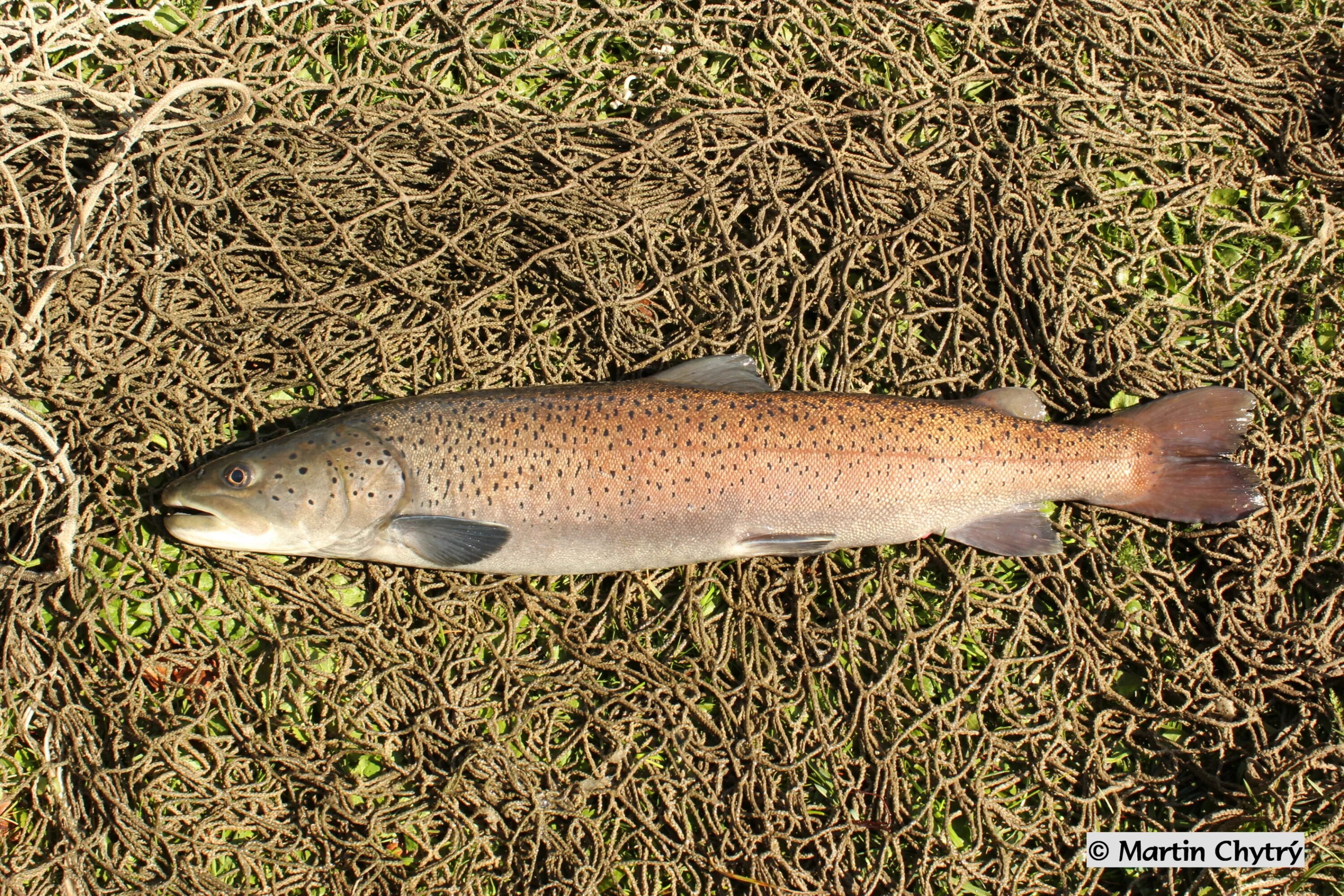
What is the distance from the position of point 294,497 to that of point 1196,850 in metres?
3.86

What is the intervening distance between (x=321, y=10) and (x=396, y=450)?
6.78ft

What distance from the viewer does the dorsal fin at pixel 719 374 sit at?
3143mm

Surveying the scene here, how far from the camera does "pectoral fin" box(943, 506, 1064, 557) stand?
10.3 ft

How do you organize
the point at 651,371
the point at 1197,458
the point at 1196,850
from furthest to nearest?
the point at 651,371, the point at 1197,458, the point at 1196,850

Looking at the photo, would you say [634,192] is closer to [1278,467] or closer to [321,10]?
[321,10]

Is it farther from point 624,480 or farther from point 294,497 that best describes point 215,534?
point 624,480

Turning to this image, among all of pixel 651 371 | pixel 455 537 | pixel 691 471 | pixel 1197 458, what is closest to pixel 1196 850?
pixel 1197 458

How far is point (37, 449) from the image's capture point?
3.12 m

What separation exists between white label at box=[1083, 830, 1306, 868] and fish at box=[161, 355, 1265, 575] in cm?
125

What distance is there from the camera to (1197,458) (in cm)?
320

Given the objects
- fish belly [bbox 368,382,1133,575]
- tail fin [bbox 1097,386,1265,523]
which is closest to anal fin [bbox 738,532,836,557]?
fish belly [bbox 368,382,1133,575]

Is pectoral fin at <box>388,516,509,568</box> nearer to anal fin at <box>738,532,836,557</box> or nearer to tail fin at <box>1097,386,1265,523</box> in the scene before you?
anal fin at <box>738,532,836,557</box>

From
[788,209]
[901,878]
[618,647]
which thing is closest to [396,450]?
[618,647]

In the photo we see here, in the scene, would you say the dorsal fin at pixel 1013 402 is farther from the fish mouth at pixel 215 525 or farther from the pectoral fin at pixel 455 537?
the fish mouth at pixel 215 525
